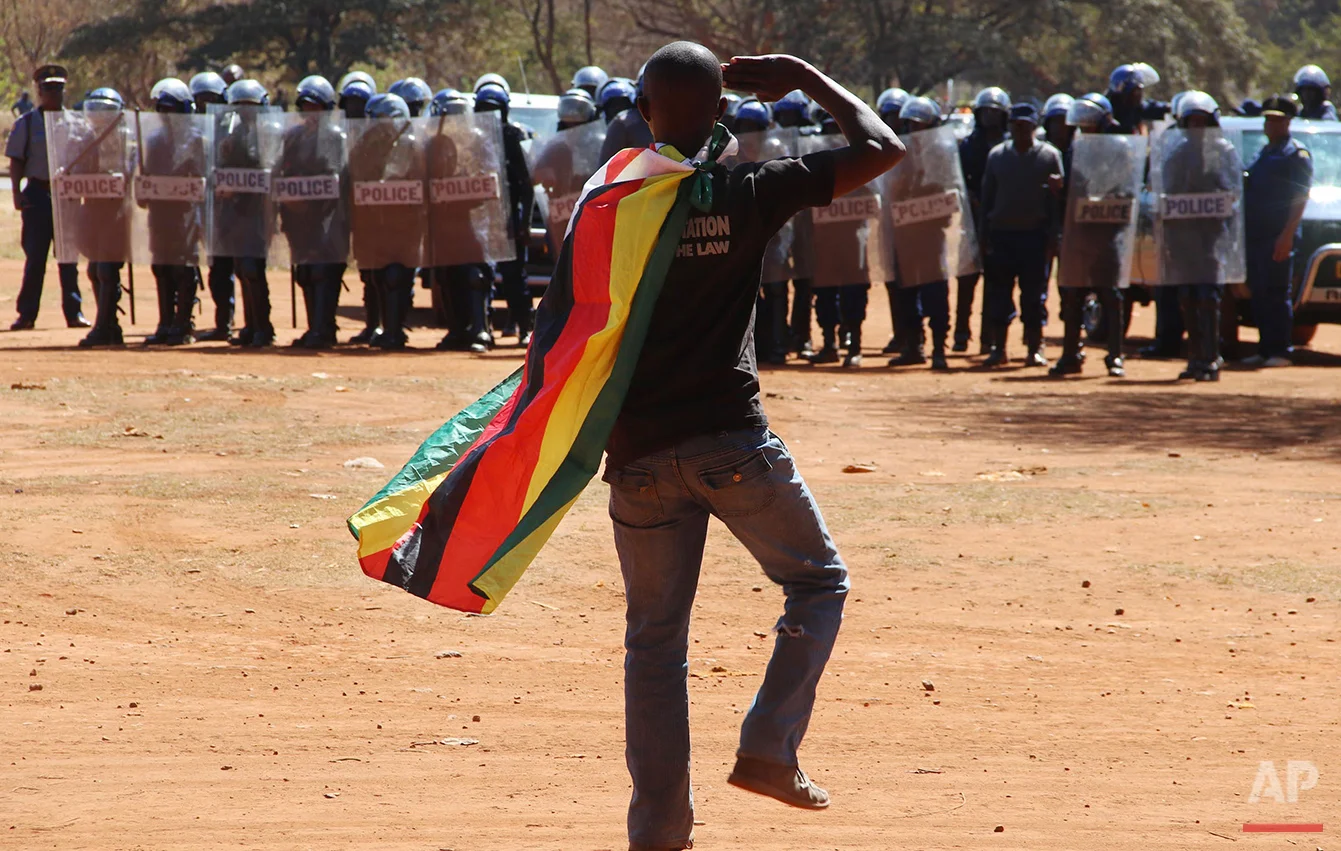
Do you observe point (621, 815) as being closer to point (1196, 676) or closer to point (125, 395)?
point (1196, 676)

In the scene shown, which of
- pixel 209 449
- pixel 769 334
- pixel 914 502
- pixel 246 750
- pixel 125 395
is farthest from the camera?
pixel 769 334

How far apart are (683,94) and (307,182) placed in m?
11.9

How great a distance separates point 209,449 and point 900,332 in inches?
299

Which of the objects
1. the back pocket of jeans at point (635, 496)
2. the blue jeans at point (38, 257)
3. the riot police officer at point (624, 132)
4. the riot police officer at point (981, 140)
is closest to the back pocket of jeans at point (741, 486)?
the back pocket of jeans at point (635, 496)

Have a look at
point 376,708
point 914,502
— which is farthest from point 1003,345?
point 376,708

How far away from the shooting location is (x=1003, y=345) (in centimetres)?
1570

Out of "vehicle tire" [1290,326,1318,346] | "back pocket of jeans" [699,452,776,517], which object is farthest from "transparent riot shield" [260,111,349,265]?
"back pocket of jeans" [699,452,776,517]

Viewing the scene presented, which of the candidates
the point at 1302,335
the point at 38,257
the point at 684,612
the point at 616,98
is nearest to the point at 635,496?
the point at 684,612

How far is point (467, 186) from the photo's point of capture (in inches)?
599

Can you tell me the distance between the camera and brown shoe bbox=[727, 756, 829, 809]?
3.85 m

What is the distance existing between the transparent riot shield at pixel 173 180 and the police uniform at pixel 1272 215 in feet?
30.5

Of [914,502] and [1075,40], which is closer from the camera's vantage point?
[914,502]

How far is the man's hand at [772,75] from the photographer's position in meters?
3.88

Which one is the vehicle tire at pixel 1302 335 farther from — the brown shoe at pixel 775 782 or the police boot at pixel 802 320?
the brown shoe at pixel 775 782
